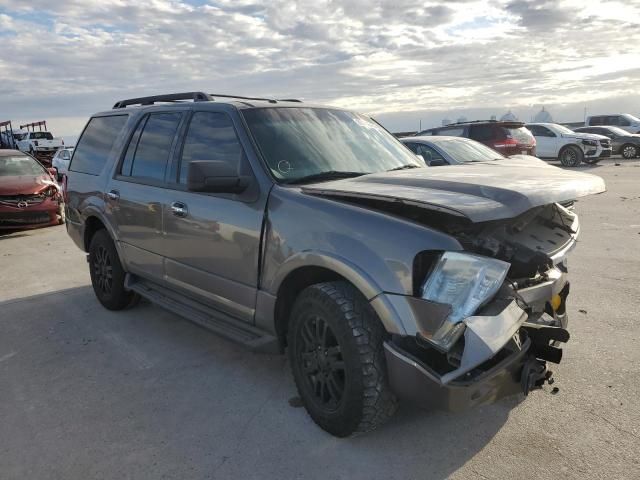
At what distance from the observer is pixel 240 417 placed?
11.1 ft

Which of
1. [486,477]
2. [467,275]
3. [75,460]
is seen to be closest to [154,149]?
[75,460]

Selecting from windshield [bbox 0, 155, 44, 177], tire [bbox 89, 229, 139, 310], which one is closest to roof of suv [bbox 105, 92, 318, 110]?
tire [bbox 89, 229, 139, 310]

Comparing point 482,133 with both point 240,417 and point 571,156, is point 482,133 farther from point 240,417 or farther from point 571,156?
point 240,417

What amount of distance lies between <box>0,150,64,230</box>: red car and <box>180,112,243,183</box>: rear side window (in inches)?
292

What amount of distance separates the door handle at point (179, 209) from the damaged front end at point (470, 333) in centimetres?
196

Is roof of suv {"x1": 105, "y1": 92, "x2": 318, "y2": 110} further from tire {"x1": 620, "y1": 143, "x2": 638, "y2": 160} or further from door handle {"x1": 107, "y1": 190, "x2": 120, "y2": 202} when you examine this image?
tire {"x1": 620, "y1": 143, "x2": 638, "y2": 160}

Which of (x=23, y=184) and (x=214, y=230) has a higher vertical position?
(x=214, y=230)

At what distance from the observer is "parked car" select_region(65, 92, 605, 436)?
2.64m

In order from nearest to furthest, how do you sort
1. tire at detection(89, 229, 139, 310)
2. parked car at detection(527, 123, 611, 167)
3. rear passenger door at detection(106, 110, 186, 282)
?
rear passenger door at detection(106, 110, 186, 282)
tire at detection(89, 229, 139, 310)
parked car at detection(527, 123, 611, 167)

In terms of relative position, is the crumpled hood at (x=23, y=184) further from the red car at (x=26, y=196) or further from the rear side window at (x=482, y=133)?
the rear side window at (x=482, y=133)

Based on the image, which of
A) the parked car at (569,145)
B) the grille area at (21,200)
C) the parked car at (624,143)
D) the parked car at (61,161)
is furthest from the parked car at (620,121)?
the grille area at (21,200)

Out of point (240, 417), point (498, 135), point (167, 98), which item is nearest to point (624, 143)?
point (498, 135)

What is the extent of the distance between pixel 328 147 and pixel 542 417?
2.22 m

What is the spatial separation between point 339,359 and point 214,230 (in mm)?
1338
